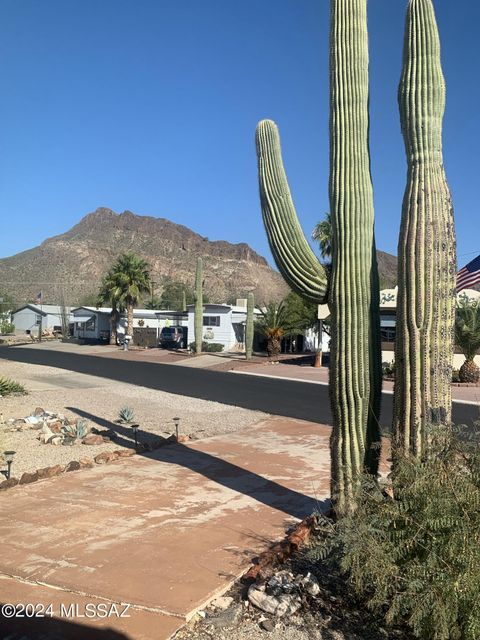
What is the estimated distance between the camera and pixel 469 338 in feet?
74.8

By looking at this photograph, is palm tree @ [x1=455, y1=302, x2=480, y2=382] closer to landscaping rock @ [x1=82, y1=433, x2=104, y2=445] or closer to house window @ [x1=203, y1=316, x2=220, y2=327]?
landscaping rock @ [x1=82, y1=433, x2=104, y2=445]

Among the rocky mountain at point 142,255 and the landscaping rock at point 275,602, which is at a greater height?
the rocky mountain at point 142,255

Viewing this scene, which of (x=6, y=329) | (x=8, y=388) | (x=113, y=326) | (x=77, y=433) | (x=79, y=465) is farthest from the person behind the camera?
(x=6, y=329)

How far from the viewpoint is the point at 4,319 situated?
7562 centimetres

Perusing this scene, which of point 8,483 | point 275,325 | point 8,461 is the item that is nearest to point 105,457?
point 8,461

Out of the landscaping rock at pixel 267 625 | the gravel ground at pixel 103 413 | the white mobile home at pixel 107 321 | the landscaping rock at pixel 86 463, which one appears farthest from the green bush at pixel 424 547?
the white mobile home at pixel 107 321

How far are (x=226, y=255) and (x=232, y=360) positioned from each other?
130 metres

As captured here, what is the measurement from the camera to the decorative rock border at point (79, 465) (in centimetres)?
756

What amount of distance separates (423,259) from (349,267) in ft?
2.67

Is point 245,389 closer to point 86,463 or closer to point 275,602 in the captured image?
point 86,463

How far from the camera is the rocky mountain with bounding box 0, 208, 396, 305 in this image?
116662 mm

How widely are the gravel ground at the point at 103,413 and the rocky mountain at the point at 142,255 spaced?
3126 inches

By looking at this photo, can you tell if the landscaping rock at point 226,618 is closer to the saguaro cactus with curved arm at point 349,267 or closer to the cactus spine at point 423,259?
the saguaro cactus with curved arm at point 349,267

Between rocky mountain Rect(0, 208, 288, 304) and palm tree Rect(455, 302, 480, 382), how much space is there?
79.1m
